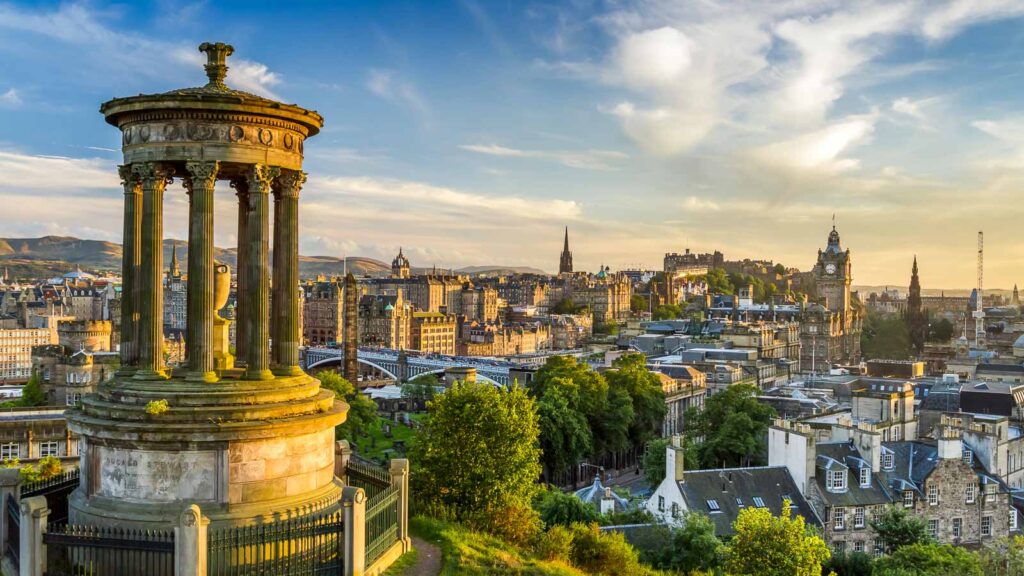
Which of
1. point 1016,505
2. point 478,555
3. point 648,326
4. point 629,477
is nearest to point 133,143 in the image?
point 478,555

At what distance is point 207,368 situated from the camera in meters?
16.5

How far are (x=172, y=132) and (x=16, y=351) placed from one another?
13844cm

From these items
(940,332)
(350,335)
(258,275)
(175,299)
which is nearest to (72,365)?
(350,335)

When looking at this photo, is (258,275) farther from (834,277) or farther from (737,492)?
(834,277)

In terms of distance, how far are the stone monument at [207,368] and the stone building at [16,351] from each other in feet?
433

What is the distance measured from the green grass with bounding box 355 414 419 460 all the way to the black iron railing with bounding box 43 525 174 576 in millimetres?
48813

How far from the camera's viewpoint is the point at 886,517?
39.9m

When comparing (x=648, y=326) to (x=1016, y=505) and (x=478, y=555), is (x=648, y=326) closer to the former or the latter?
(x=1016, y=505)

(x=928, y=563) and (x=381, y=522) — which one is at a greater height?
(x=381, y=522)

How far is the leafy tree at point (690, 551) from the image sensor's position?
32781 mm

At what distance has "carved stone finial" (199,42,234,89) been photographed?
17656 millimetres

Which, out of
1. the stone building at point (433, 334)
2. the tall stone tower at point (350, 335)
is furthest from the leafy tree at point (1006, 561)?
the stone building at point (433, 334)

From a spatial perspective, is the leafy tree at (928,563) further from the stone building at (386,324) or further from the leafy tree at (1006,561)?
the stone building at (386,324)

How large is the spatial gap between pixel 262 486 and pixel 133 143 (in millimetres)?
7086
